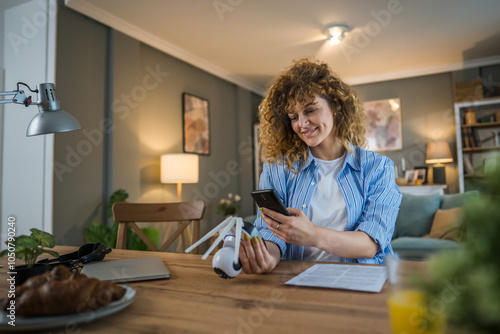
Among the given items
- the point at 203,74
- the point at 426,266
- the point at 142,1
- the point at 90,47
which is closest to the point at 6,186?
the point at 90,47

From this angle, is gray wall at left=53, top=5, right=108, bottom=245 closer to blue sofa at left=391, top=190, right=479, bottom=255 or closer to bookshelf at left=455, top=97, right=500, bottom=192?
blue sofa at left=391, top=190, right=479, bottom=255

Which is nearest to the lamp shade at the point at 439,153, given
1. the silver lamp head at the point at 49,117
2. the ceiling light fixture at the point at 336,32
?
the ceiling light fixture at the point at 336,32

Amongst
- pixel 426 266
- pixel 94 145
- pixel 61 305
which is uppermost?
pixel 94 145

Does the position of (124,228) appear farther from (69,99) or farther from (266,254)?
(69,99)

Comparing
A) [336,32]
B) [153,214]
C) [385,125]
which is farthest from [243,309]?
[385,125]

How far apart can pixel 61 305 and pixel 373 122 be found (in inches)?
231

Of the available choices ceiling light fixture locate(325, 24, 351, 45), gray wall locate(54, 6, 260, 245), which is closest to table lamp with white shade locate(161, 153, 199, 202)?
gray wall locate(54, 6, 260, 245)

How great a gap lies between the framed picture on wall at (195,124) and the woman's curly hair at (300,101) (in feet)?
10.4

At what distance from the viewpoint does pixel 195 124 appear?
485 cm

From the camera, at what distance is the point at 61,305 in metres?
0.57

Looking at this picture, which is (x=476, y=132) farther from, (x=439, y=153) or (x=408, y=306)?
(x=408, y=306)

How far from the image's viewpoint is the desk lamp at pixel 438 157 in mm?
5148

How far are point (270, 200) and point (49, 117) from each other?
0.75 metres

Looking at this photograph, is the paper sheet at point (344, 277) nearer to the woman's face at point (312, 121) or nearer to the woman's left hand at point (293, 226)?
the woman's left hand at point (293, 226)
